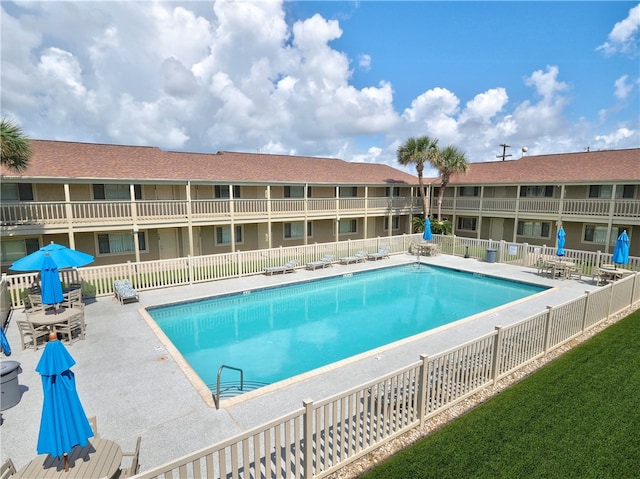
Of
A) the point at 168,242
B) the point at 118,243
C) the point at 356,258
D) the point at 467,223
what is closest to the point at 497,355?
the point at 356,258

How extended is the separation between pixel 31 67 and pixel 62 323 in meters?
12.8

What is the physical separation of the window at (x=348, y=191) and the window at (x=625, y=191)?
17897 millimetres

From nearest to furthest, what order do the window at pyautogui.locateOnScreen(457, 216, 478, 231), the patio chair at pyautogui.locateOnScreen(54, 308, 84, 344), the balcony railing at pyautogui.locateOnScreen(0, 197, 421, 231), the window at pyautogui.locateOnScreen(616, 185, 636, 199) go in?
the patio chair at pyautogui.locateOnScreen(54, 308, 84, 344) → the balcony railing at pyautogui.locateOnScreen(0, 197, 421, 231) → the window at pyautogui.locateOnScreen(616, 185, 636, 199) → the window at pyautogui.locateOnScreen(457, 216, 478, 231)

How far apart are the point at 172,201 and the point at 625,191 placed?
93.7ft

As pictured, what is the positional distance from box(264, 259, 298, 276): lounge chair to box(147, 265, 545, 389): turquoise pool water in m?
1.72

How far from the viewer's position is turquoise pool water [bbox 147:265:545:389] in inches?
404

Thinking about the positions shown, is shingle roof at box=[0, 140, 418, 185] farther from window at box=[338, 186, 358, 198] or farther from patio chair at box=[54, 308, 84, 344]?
patio chair at box=[54, 308, 84, 344]

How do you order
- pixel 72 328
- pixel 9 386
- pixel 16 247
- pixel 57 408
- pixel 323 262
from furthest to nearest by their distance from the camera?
pixel 323 262
pixel 16 247
pixel 72 328
pixel 9 386
pixel 57 408

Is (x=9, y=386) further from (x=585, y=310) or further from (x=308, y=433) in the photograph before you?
(x=585, y=310)

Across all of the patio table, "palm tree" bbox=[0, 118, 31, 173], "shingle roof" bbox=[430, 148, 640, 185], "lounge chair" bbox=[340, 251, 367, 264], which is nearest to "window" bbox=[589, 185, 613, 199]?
"shingle roof" bbox=[430, 148, 640, 185]

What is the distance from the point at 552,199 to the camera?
24516 mm

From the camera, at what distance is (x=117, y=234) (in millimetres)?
20500

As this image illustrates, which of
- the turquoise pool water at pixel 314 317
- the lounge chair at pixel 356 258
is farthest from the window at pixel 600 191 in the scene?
the lounge chair at pixel 356 258

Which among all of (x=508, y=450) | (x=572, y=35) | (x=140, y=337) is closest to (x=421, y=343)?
(x=508, y=450)
